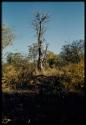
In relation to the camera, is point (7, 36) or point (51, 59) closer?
point (7, 36)

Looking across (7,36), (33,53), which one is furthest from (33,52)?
(7,36)

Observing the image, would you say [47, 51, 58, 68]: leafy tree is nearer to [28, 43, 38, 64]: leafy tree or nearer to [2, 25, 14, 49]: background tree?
[28, 43, 38, 64]: leafy tree

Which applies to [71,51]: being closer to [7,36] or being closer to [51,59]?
[51,59]

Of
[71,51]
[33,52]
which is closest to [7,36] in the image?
[33,52]

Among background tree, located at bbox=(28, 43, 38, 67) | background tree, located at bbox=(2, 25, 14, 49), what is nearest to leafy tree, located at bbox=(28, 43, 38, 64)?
background tree, located at bbox=(28, 43, 38, 67)

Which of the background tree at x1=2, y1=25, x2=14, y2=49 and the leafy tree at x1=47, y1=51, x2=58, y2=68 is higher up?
the background tree at x1=2, y1=25, x2=14, y2=49

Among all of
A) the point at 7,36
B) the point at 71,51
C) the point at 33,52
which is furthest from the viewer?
the point at 71,51

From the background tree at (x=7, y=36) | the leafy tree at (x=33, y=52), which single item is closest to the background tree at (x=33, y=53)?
the leafy tree at (x=33, y=52)

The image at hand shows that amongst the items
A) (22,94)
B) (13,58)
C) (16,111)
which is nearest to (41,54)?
(13,58)

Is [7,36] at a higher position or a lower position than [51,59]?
higher

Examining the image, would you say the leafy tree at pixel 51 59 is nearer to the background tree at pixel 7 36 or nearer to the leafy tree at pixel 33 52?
the leafy tree at pixel 33 52

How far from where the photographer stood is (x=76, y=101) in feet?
19.8

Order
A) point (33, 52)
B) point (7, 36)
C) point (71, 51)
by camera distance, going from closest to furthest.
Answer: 1. point (7, 36)
2. point (33, 52)
3. point (71, 51)

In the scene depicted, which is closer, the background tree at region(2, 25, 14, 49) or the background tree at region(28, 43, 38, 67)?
the background tree at region(2, 25, 14, 49)
